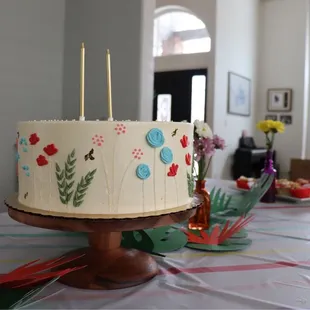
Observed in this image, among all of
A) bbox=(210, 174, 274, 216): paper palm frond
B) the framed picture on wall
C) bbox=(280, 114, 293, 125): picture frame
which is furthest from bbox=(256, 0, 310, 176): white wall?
bbox=(210, 174, 274, 216): paper palm frond

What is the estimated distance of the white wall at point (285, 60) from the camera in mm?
6223

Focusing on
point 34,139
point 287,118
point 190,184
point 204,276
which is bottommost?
point 204,276

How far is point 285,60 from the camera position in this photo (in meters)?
6.35

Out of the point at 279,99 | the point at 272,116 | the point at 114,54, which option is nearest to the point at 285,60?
the point at 279,99

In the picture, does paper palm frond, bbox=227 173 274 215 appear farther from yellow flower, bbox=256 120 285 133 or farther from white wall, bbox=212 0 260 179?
white wall, bbox=212 0 260 179

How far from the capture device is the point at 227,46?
5.74m

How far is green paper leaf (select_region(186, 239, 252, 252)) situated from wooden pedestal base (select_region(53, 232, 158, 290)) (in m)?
0.21

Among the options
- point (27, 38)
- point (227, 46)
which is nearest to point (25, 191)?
point (27, 38)

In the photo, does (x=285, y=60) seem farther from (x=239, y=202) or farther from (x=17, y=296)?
(x=17, y=296)

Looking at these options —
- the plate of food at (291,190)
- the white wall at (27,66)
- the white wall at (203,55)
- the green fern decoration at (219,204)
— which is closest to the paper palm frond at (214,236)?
the green fern decoration at (219,204)

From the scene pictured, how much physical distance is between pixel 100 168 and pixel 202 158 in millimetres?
578

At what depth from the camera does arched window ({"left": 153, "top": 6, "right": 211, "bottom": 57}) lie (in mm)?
5820

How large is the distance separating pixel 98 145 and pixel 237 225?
2.17ft

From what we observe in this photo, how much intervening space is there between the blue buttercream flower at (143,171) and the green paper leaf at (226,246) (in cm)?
38
